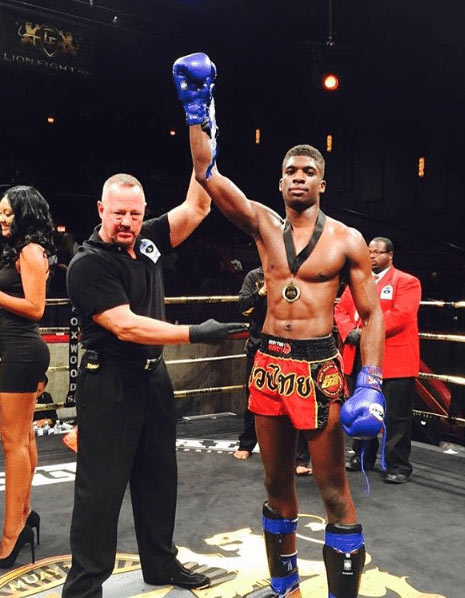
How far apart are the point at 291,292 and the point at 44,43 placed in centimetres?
592

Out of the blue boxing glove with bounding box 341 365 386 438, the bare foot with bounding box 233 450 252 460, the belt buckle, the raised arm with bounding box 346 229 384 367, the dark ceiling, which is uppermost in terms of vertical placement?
the dark ceiling

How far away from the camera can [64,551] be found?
2773 mm

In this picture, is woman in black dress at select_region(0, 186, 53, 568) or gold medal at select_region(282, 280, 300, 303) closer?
gold medal at select_region(282, 280, 300, 303)

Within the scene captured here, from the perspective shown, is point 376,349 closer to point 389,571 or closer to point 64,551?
point 389,571

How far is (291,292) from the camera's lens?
2168 mm

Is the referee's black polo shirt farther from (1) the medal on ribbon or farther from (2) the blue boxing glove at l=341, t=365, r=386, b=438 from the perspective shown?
(2) the blue boxing glove at l=341, t=365, r=386, b=438

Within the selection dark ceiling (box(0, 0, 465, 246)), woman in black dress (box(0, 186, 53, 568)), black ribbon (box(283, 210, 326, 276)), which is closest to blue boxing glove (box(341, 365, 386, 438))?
black ribbon (box(283, 210, 326, 276))

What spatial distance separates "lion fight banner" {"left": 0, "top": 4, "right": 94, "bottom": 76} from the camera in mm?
6484

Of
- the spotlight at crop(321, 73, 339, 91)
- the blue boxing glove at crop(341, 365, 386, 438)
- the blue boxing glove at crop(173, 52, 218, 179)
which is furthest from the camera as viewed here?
the spotlight at crop(321, 73, 339, 91)

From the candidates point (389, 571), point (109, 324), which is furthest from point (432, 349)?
point (109, 324)

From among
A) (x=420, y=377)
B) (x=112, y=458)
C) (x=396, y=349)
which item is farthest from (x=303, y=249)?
(x=420, y=377)

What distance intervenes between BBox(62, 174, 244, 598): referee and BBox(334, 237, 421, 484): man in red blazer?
6.52 ft

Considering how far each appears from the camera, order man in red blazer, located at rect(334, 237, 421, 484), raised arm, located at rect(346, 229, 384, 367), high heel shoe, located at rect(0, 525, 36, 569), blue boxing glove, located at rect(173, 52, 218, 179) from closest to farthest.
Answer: blue boxing glove, located at rect(173, 52, 218, 179)
raised arm, located at rect(346, 229, 384, 367)
high heel shoe, located at rect(0, 525, 36, 569)
man in red blazer, located at rect(334, 237, 421, 484)

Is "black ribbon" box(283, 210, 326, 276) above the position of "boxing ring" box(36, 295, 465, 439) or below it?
above
